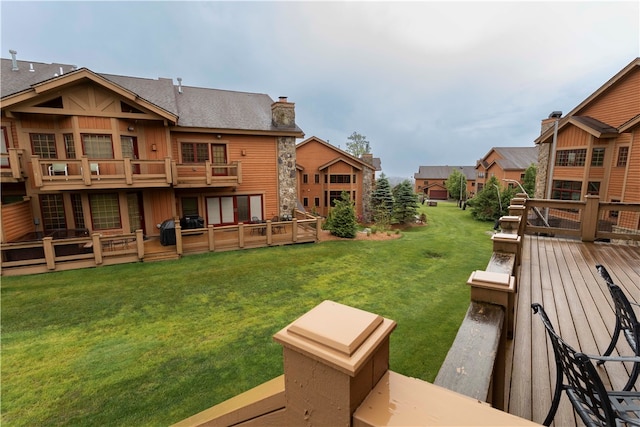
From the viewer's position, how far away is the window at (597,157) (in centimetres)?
1566

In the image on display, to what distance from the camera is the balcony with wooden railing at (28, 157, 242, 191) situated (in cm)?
1033

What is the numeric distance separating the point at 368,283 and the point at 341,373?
855 centimetres

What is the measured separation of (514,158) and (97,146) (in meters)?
45.9

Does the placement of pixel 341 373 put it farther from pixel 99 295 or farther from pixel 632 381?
pixel 99 295

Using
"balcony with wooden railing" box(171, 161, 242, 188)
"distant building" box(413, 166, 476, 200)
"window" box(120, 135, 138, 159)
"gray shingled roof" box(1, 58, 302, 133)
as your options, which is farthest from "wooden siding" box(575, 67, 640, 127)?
"distant building" box(413, 166, 476, 200)

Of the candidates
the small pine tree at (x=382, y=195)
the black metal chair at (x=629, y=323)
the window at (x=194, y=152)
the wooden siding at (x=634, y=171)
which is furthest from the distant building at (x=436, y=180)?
the black metal chair at (x=629, y=323)

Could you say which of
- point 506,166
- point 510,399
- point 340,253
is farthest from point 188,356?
point 506,166

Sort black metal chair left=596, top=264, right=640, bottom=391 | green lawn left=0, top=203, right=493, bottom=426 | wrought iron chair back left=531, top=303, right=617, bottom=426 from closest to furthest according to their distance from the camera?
wrought iron chair back left=531, top=303, right=617, bottom=426 < black metal chair left=596, top=264, right=640, bottom=391 < green lawn left=0, top=203, right=493, bottom=426

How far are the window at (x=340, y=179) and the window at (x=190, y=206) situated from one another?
1245 cm

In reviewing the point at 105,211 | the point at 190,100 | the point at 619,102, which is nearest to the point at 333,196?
the point at 190,100

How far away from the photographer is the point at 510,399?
266 centimetres

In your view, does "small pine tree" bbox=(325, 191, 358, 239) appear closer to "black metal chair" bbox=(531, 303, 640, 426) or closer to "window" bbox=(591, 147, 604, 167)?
"black metal chair" bbox=(531, 303, 640, 426)

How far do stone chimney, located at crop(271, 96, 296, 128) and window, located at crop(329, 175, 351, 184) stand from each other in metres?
9.14

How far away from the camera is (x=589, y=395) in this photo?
1.88 metres
